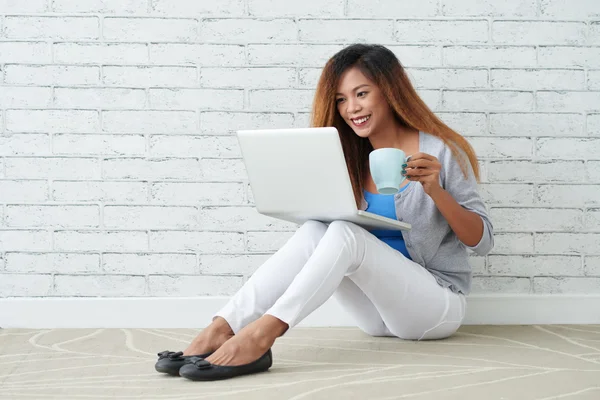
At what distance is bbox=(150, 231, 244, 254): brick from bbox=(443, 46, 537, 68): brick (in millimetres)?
956

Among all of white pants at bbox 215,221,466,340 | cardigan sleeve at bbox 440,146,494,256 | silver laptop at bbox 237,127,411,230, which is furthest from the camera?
cardigan sleeve at bbox 440,146,494,256

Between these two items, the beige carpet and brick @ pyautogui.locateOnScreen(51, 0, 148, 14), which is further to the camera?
brick @ pyautogui.locateOnScreen(51, 0, 148, 14)

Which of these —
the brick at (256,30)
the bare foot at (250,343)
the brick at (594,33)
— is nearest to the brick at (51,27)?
the brick at (256,30)

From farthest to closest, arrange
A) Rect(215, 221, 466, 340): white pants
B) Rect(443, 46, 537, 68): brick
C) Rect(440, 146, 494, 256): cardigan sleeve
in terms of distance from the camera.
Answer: Rect(443, 46, 537, 68): brick → Rect(440, 146, 494, 256): cardigan sleeve → Rect(215, 221, 466, 340): white pants

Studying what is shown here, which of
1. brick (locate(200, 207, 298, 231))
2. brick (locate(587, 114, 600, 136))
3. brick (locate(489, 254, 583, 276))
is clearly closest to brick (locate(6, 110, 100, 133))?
brick (locate(200, 207, 298, 231))

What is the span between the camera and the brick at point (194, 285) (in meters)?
2.67

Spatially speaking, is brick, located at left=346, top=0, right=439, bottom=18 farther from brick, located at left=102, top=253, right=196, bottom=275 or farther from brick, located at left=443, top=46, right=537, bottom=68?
brick, located at left=102, top=253, right=196, bottom=275

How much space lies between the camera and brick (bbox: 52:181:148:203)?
2.65 m

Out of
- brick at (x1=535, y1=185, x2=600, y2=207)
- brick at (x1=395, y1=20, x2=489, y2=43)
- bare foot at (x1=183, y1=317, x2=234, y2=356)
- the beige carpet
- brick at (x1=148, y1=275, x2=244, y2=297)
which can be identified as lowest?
the beige carpet

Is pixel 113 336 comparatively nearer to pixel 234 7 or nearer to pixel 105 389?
pixel 105 389

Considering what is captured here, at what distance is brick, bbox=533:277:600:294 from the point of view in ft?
8.75

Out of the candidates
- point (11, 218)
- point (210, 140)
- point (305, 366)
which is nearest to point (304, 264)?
point (305, 366)

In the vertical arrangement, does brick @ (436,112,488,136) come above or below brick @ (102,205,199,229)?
above

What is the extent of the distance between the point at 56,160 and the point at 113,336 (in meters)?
0.66
